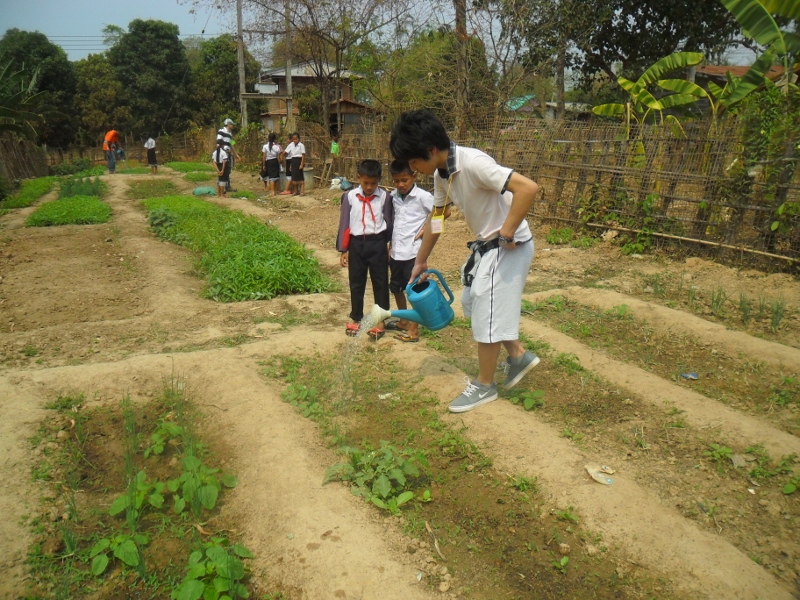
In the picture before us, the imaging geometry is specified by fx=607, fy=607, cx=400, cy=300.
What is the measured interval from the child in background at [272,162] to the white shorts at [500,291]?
39.8 ft

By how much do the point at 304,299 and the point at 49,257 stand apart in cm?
453

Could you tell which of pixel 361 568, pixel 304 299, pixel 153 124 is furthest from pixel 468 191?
pixel 153 124

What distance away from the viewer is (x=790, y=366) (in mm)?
4301

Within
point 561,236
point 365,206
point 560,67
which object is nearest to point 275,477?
point 365,206

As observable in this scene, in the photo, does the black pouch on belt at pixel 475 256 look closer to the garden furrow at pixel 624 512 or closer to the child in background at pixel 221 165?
the garden furrow at pixel 624 512

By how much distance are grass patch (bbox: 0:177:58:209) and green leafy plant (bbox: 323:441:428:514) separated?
1372cm

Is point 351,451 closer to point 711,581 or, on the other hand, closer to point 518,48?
point 711,581

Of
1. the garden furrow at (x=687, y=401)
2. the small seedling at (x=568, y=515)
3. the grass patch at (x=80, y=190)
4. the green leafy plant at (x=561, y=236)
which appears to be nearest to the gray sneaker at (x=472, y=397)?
the small seedling at (x=568, y=515)

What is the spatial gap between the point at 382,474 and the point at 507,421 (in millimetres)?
887

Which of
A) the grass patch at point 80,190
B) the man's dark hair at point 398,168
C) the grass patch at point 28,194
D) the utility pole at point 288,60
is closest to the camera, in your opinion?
the man's dark hair at point 398,168

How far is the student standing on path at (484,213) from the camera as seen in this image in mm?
3070

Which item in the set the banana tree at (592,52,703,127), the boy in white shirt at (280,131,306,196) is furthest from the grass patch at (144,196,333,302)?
the banana tree at (592,52,703,127)

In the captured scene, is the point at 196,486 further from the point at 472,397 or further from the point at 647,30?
the point at 647,30

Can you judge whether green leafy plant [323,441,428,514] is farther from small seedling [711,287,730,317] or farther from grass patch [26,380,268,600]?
small seedling [711,287,730,317]
